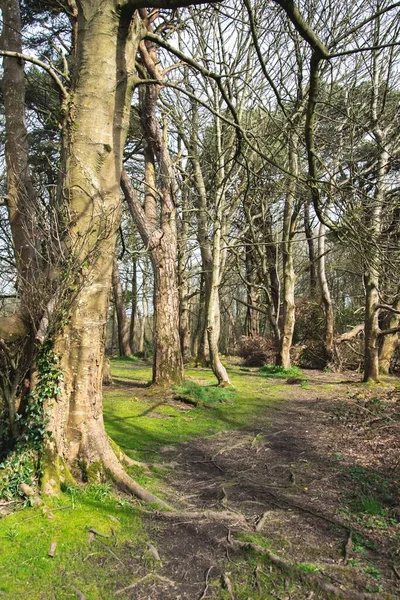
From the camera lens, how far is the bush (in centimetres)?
1764

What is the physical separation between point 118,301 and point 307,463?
15.9 meters

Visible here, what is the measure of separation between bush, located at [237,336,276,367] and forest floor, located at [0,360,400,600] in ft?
35.7

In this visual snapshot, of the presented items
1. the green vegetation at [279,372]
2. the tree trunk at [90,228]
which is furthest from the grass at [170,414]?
the green vegetation at [279,372]

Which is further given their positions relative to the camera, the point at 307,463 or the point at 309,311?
the point at 309,311

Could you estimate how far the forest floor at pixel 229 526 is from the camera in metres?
2.72

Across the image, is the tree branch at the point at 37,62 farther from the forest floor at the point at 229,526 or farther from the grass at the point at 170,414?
the grass at the point at 170,414

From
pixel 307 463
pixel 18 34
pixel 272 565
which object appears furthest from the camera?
pixel 18 34

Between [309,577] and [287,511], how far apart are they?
3.71ft

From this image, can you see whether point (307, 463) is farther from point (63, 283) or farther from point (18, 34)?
point (18, 34)

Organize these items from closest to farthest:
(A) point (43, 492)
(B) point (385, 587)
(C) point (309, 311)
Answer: (B) point (385, 587), (A) point (43, 492), (C) point (309, 311)

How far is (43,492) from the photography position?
346cm

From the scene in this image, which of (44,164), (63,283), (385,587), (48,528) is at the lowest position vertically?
(385,587)

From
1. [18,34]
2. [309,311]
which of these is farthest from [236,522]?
[309,311]

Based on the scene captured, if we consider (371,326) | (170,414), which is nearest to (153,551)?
(170,414)
